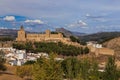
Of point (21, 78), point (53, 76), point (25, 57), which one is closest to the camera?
point (53, 76)

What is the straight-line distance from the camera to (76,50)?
10756cm

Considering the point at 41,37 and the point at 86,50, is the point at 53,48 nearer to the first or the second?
the point at 86,50

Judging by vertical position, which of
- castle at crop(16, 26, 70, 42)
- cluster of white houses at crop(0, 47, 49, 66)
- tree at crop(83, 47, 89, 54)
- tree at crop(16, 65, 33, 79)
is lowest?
cluster of white houses at crop(0, 47, 49, 66)

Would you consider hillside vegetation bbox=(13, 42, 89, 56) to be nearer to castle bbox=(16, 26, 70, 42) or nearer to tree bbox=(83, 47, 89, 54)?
tree bbox=(83, 47, 89, 54)

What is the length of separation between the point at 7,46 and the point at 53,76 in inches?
3530

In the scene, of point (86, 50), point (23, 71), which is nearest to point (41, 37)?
point (86, 50)

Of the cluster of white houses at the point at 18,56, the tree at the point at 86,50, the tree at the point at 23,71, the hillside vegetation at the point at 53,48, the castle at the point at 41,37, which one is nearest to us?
the tree at the point at 23,71

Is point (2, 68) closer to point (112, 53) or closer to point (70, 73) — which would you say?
point (70, 73)

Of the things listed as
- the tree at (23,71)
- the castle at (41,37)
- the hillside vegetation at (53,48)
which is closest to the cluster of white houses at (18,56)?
the hillside vegetation at (53,48)

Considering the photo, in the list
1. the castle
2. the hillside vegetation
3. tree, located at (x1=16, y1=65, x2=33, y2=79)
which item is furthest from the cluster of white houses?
tree, located at (x1=16, y1=65, x2=33, y2=79)

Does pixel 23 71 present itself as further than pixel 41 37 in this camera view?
No

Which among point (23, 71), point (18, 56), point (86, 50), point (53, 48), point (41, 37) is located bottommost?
point (18, 56)

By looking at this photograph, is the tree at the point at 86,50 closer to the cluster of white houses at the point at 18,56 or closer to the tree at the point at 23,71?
the cluster of white houses at the point at 18,56

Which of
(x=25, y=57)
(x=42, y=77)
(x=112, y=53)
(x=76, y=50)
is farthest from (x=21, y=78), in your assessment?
(x=112, y=53)
